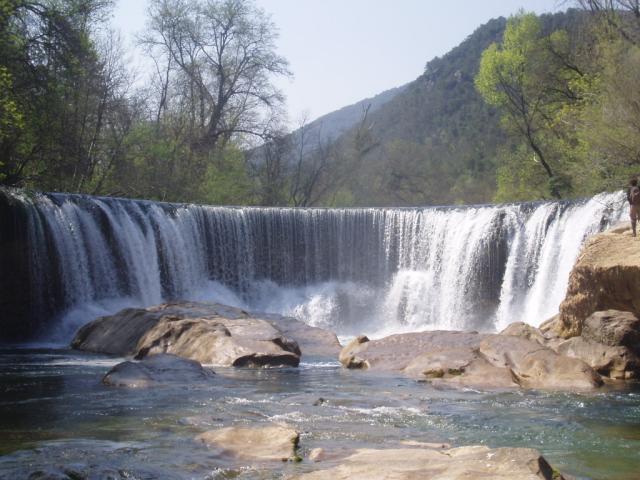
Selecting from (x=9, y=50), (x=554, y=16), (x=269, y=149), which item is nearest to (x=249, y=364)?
→ (x=9, y=50)

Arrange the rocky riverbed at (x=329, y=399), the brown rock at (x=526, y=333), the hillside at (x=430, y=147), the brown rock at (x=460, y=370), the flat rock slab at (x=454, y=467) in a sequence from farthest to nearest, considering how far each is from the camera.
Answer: the hillside at (x=430, y=147)
the brown rock at (x=526, y=333)
the brown rock at (x=460, y=370)
the rocky riverbed at (x=329, y=399)
the flat rock slab at (x=454, y=467)

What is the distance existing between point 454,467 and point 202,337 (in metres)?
8.69

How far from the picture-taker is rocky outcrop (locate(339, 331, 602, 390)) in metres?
10.8

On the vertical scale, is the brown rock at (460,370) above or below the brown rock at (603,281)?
below

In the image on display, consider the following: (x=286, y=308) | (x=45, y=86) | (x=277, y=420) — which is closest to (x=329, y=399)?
(x=277, y=420)

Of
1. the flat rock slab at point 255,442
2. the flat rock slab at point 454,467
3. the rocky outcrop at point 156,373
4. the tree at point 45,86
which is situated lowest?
the rocky outcrop at point 156,373

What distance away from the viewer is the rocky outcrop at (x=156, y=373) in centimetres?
1021

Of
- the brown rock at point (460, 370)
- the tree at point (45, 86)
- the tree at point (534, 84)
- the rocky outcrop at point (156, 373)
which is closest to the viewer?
the rocky outcrop at point (156, 373)

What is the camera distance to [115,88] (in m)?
29.1

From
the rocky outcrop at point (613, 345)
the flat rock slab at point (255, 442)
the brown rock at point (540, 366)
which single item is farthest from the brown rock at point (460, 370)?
→ the flat rock slab at point (255, 442)

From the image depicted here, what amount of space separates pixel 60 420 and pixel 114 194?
2253 cm

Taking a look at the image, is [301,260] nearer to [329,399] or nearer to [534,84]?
[534,84]

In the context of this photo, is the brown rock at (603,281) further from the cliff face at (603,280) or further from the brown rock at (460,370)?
the brown rock at (460,370)

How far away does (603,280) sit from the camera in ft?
42.8
